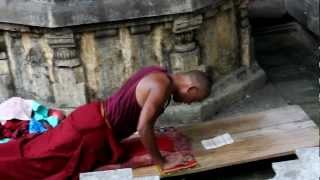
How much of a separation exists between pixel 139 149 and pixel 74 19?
1.24 metres

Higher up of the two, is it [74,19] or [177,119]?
[74,19]

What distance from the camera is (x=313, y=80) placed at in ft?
21.8

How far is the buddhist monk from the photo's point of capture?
4539 millimetres

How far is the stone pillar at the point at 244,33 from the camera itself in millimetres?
6180

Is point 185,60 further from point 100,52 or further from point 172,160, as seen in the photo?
point 172,160

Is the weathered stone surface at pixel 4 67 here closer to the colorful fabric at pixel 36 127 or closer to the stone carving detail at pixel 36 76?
the stone carving detail at pixel 36 76

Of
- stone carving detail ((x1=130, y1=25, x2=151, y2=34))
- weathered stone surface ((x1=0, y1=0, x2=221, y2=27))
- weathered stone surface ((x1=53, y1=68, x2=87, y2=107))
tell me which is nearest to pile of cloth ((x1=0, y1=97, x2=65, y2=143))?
weathered stone surface ((x1=53, y1=68, x2=87, y2=107))

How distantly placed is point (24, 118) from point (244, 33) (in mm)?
2251

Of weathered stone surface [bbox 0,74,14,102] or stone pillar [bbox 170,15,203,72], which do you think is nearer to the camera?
stone pillar [bbox 170,15,203,72]

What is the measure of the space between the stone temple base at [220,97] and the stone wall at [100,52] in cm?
16

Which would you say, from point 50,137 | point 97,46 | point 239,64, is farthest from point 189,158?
point 239,64

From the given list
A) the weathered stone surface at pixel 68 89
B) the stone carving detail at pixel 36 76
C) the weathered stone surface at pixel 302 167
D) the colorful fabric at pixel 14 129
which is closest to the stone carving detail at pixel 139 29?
the weathered stone surface at pixel 68 89

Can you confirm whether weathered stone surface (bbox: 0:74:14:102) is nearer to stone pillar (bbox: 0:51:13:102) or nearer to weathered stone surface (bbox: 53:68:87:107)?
stone pillar (bbox: 0:51:13:102)

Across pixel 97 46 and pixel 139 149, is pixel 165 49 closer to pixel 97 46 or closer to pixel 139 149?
pixel 97 46
